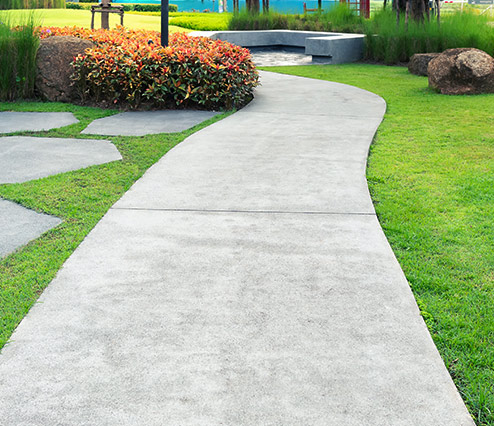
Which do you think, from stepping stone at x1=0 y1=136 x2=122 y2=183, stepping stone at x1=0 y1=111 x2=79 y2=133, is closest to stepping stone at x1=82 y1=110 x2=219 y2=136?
stepping stone at x1=0 y1=111 x2=79 y2=133

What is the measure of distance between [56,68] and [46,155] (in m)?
3.44

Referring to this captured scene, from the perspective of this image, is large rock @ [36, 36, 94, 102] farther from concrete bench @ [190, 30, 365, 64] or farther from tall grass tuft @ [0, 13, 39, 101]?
concrete bench @ [190, 30, 365, 64]

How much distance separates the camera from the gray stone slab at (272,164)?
13.6 ft

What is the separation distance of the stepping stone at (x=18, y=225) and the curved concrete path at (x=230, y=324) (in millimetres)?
393

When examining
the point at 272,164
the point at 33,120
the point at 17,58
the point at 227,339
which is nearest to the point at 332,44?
the point at 17,58

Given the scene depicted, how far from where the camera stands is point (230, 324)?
257 cm

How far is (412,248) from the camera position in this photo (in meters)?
3.52

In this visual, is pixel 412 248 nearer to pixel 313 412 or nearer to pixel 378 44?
pixel 313 412

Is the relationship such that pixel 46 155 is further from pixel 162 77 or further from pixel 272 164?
pixel 162 77

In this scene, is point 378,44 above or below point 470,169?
above

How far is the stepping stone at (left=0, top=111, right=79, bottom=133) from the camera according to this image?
259 inches

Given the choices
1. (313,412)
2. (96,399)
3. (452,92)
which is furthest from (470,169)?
(452,92)

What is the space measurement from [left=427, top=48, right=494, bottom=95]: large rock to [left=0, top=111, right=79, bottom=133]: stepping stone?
6275 mm

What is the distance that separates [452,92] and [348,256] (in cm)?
769
